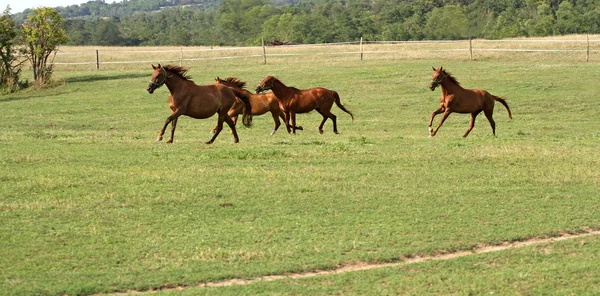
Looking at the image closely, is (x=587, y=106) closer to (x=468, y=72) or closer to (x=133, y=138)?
(x=468, y=72)

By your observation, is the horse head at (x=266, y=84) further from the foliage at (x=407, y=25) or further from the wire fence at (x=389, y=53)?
the foliage at (x=407, y=25)

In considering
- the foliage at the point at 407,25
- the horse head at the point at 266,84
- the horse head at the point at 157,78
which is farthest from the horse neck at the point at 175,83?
the foliage at the point at 407,25

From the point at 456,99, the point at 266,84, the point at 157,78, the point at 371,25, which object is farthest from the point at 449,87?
the point at 371,25

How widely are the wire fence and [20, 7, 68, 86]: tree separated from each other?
7.38 meters

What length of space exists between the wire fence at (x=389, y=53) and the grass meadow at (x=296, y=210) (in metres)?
20.9

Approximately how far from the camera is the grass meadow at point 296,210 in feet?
30.7

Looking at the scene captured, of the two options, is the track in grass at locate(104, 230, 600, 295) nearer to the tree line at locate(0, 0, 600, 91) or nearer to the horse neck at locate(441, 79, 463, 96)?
the horse neck at locate(441, 79, 463, 96)

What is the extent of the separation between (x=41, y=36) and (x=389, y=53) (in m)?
19.1

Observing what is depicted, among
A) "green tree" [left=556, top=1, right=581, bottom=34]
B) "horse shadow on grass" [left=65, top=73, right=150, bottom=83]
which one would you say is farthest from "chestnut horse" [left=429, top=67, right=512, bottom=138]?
"green tree" [left=556, top=1, right=581, bottom=34]

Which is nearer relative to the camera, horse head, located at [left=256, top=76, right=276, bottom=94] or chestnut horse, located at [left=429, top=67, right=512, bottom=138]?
chestnut horse, located at [left=429, top=67, right=512, bottom=138]

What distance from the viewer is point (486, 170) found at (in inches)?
627

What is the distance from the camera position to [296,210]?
12.6m

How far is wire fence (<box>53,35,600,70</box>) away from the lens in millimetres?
45531

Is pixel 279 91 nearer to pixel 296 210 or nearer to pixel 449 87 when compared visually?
pixel 449 87
